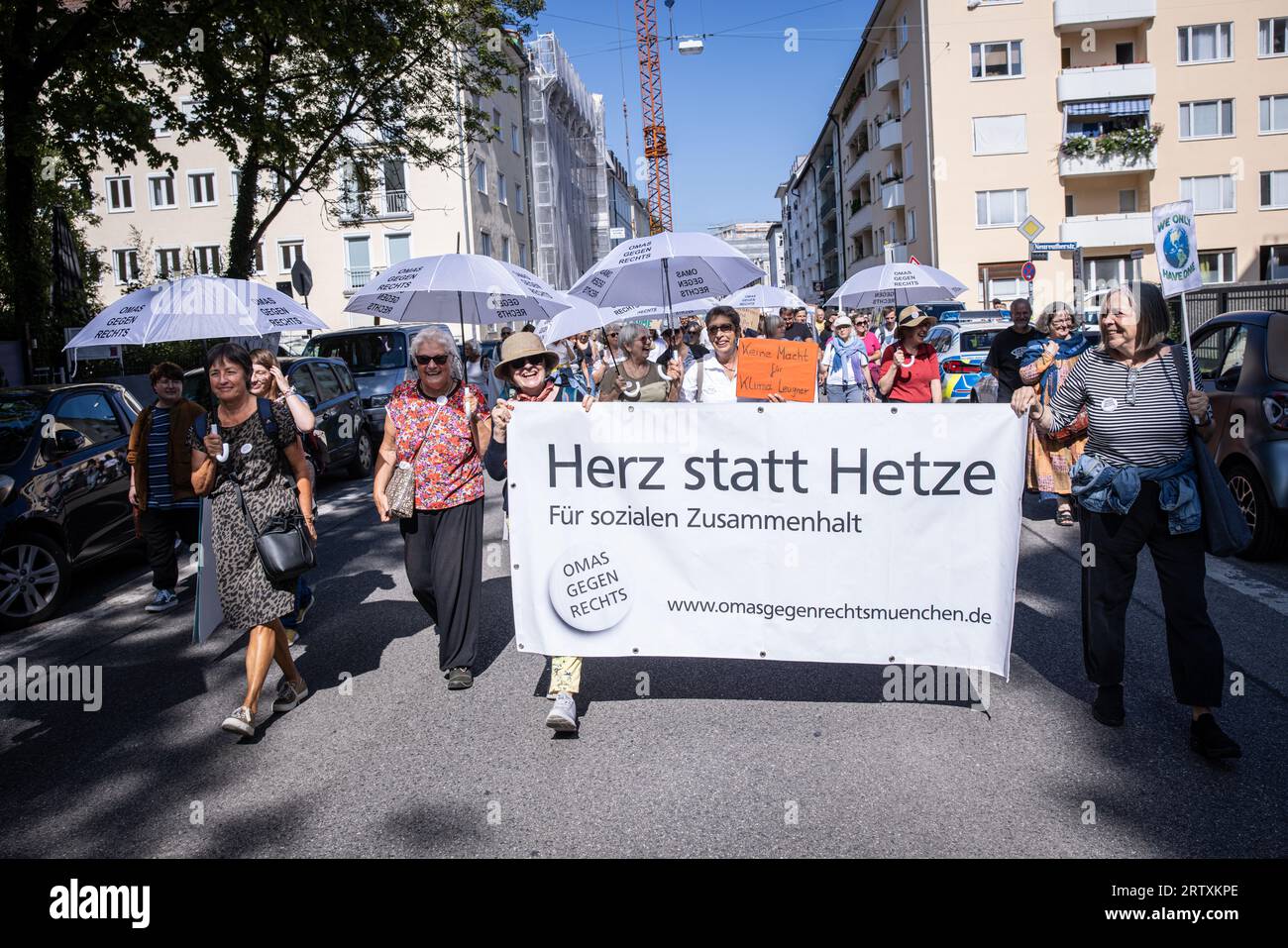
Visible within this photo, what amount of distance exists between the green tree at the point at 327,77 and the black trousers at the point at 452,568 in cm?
939

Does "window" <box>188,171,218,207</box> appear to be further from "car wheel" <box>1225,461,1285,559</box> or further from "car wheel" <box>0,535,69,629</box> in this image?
"car wheel" <box>1225,461,1285,559</box>

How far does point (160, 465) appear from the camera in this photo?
A: 737 cm

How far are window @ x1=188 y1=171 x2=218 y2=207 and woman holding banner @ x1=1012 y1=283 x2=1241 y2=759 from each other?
154 feet

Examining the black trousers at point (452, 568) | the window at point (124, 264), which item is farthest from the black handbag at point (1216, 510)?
the window at point (124, 264)

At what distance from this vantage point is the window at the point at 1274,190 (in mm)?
41031

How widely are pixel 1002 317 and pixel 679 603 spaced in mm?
20620

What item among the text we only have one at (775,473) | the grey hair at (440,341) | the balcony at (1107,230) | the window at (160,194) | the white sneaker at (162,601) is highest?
the window at (160,194)

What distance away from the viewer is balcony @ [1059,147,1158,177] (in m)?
41.5

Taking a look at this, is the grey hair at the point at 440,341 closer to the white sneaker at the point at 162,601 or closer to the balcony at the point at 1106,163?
the white sneaker at the point at 162,601

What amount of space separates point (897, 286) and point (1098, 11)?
37.9m

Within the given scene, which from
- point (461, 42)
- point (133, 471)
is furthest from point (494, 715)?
point (461, 42)

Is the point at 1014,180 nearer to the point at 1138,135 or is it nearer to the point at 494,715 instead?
the point at 1138,135

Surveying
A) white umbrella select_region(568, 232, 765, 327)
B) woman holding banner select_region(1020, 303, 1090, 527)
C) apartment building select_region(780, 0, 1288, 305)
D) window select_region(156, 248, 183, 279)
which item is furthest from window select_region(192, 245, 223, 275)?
woman holding banner select_region(1020, 303, 1090, 527)

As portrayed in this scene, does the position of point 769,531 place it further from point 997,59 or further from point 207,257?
point 207,257
